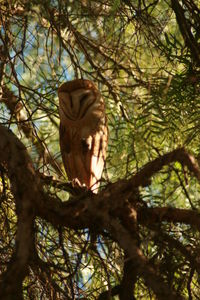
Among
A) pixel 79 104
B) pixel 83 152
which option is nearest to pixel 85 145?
pixel 83 152

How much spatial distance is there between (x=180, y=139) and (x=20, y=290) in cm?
79

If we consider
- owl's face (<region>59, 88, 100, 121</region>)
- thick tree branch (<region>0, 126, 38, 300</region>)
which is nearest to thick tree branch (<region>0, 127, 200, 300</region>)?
thick tree branch (<region>0, 126, 38, 300</region>)

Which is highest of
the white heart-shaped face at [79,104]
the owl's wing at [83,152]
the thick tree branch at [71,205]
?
the white heart-shaped face at [79,104]

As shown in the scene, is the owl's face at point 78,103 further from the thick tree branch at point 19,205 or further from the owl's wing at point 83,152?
the thick tree branch at point 19,205

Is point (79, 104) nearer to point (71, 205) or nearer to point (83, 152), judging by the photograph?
point (83, 152)

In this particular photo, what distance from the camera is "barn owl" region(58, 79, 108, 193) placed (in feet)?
5.95

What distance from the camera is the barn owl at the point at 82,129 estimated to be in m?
1.81

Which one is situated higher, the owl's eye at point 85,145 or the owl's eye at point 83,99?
the owl's eye at point 83,99

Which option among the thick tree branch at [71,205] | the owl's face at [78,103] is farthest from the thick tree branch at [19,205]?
the owl's face at [78,103]

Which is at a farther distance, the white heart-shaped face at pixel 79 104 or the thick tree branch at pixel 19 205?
the white heart-shaped face at pixel 79 104

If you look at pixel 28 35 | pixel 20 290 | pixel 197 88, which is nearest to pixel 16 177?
pixel 20 290

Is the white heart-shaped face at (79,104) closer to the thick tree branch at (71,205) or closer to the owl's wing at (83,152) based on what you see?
the owl's wing at (83,152)

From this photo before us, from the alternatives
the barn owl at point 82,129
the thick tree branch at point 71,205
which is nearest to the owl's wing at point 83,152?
the barn owl at point 82,129

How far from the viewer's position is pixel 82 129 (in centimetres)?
183
